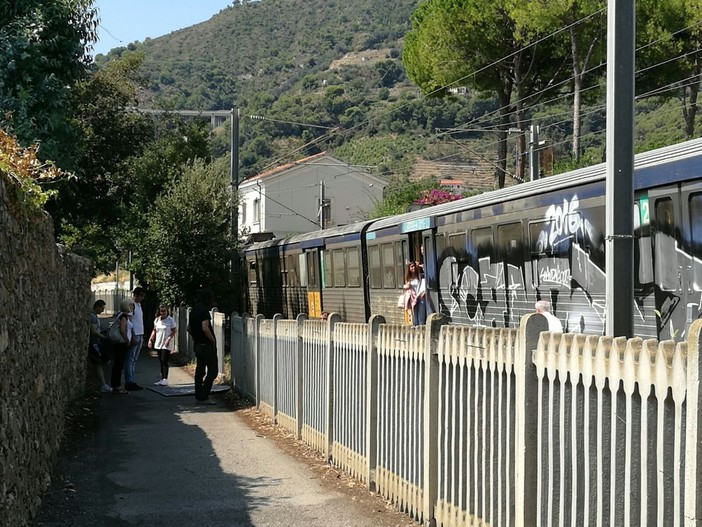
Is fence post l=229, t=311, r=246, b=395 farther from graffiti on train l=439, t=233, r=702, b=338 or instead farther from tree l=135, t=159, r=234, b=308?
tree l=135, t=159, r=234, b=308

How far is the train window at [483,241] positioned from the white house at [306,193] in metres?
50.3

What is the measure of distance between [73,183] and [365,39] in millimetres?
144843

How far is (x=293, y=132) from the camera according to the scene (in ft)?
376

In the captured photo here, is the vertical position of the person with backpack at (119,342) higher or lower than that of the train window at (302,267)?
lower

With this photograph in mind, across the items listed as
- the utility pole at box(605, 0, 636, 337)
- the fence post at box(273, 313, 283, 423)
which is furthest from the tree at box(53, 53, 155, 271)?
the utility pole at box(605, 0, 636, 337)

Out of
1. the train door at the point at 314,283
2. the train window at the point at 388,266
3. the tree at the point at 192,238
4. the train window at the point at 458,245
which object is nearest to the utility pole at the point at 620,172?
the train window at the point at 458,245

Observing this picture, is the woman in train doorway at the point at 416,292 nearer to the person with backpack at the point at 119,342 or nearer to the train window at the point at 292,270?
the person with backpack at the point at 119,342

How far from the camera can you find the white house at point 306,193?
67.1 meters

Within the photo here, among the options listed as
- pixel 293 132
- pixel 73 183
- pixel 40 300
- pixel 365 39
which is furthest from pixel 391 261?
pixel 365 39

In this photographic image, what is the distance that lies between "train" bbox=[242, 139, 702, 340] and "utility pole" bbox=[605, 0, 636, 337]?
2914mm

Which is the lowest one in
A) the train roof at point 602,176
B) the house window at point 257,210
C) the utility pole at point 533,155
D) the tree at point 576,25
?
the train roof at point 602,176

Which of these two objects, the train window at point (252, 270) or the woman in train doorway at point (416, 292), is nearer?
the woman in train doorway at point (416, 292)

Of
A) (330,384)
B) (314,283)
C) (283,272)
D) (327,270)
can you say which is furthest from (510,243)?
(283,272)

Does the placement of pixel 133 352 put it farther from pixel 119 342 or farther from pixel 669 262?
pixel 669 262
